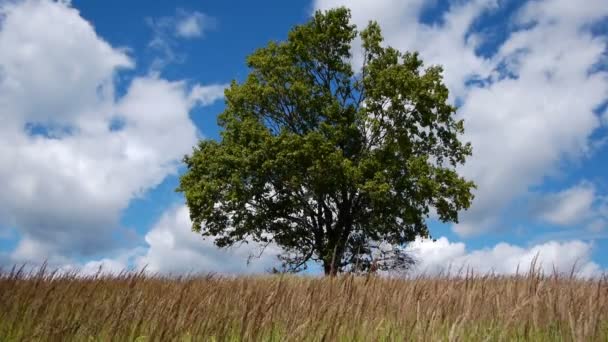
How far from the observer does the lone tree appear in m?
26.1

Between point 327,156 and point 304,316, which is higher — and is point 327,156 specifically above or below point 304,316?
above

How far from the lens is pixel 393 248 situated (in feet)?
95.1

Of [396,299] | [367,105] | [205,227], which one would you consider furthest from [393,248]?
[396,299]

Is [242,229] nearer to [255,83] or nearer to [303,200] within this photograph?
[303,200]

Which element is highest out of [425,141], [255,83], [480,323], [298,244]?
[255,83]

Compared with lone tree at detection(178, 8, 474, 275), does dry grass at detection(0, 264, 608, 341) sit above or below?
below

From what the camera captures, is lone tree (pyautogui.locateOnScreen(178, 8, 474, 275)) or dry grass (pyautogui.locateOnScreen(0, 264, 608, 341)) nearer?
dry grass (pyautogui.locateOnScreen(0, 264, 608, 341))

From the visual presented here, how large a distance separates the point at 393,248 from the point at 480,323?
2324cm

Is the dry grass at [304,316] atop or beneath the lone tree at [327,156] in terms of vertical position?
beneath

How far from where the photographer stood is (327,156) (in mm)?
25234

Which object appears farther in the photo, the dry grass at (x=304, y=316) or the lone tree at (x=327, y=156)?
the lone tree at (x=327, y=156)

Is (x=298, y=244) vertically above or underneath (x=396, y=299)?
above

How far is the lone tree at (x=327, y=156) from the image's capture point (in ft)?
85.7

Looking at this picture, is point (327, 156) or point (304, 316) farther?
point (327, 156)
